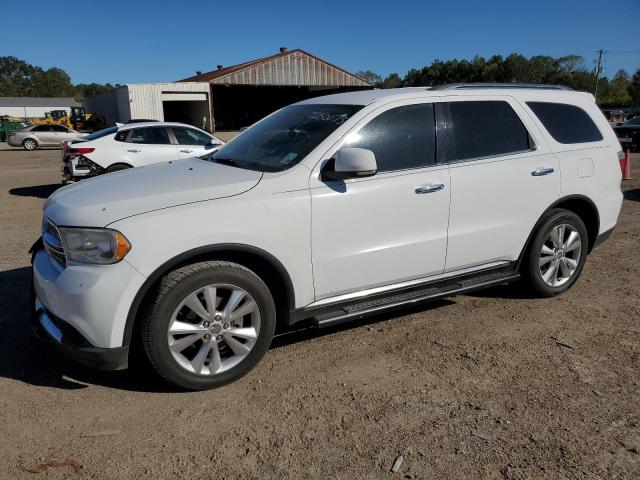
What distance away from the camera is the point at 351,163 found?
3.31 m

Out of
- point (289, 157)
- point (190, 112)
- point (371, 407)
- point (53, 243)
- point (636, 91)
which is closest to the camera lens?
point (371, 407)

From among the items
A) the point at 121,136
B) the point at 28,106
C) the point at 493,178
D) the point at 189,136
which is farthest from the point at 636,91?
the point at 28,106

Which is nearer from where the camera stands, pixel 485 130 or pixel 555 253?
pixel 485 130

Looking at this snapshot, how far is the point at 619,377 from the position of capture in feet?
11.1

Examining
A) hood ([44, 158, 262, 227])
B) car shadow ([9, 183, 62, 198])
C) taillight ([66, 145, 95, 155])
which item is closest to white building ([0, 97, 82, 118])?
car shadow ([9, 183, 62, 198])

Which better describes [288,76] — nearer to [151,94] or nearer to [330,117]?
[151,94]

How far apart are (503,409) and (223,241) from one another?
1.92 m

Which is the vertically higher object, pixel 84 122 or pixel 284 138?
pixel 84 122

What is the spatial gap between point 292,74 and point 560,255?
128 feet

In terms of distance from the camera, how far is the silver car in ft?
97.4

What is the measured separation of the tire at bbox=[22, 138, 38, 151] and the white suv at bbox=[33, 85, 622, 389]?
30450 mm

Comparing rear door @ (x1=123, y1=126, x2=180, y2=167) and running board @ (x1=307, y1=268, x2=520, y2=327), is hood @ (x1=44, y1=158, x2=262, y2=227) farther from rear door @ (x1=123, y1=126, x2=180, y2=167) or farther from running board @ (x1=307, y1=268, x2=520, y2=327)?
rear door @ (x1=123, y1=126, x2=180, y2=167)

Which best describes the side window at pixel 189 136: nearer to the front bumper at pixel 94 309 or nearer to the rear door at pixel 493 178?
the rear door at pixel 493 178

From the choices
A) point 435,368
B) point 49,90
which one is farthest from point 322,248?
point 49,90
